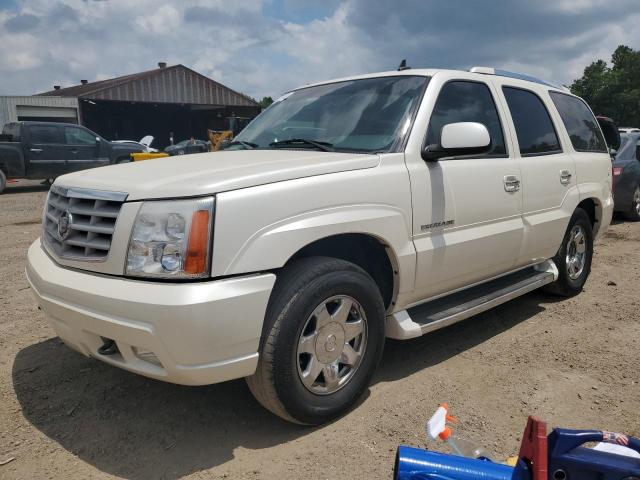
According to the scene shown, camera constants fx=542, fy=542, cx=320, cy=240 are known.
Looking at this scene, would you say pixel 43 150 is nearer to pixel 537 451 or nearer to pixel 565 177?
pixel 565 177

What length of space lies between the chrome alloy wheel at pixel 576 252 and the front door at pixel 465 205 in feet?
3.76

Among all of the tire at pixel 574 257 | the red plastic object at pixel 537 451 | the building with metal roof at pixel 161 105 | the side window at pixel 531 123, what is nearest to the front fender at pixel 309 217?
the red plastic object at pixel 537 451

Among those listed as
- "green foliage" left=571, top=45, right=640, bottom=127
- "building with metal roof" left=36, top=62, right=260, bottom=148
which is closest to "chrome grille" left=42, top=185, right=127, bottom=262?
"building with metal roof" left=36, top=62, right=260, bottom=148

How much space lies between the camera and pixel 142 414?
2965 millimetres

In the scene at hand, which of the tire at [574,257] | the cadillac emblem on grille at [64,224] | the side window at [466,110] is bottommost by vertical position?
the tire at [574,257]

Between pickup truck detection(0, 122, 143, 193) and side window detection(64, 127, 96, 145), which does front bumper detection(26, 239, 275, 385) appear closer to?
pickup truck detection(0, 122, 143, 193)

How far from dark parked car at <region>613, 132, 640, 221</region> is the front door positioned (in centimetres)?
602

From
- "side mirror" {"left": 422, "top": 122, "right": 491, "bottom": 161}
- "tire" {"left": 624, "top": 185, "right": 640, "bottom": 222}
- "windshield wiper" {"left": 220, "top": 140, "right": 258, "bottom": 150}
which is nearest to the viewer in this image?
"side mirror" {"left": 422, "top": 122, "right": 491, "bottom": 161}

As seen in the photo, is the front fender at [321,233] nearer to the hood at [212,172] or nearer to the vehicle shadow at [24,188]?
the hood at [212,172]

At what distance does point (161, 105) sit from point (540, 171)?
3944 centimetres

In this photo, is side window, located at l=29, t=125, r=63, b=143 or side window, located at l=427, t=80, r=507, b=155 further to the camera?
side window, located at l=29, t=125, r=63, b=143

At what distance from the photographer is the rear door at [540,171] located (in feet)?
13.3

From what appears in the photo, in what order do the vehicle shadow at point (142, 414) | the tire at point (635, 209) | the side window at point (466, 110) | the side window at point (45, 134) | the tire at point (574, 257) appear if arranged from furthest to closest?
the side window at point (45, 134) < the tire at point (635, 209) < the tire at point (574, 257) < the side window at point (466, 110) < the vehicle shadow at point (142, 414)

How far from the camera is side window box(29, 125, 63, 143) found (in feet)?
47.8
